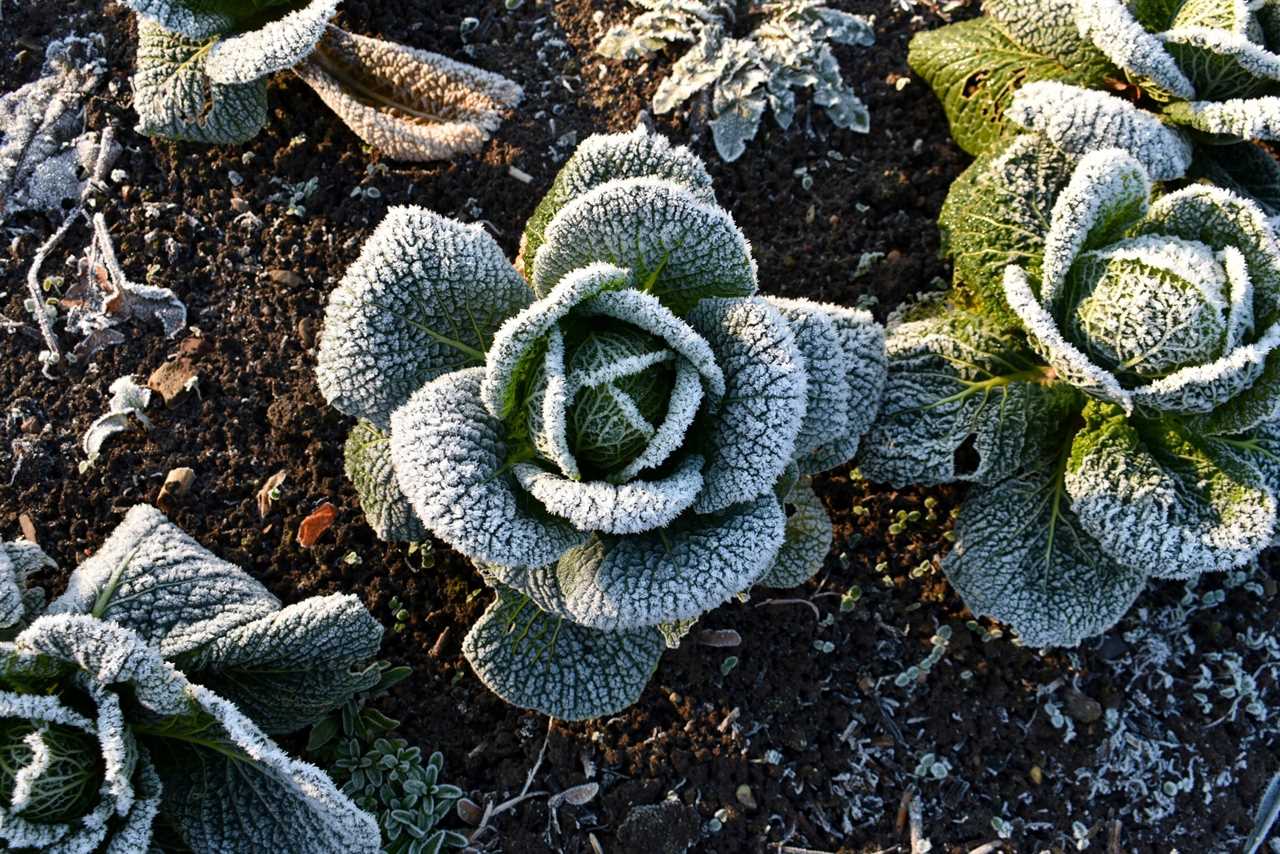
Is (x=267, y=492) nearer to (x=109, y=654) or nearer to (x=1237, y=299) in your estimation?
(x=109, y=654)

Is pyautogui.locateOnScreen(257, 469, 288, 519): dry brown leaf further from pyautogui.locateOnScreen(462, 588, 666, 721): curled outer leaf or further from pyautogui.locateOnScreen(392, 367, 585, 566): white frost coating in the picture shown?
pyautogui.locateOnScreen(392, 367, 585, 566): white frost coating

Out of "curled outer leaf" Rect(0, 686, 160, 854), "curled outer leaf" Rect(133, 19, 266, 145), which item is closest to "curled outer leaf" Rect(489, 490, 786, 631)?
"curled outer leaf" Rect(0, 686, 160, 854)

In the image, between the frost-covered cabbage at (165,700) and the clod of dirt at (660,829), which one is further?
the clod of dirt at (660,829)

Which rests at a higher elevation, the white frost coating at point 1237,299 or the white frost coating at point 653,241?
the white frost coating at point 653,241

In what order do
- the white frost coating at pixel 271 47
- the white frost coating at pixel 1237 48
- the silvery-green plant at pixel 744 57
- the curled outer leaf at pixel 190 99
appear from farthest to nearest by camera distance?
1. the silvery-green plant at pixel 744 57
2. the curled outer leaf at pixel 190 99
3. the white frost coating at pixel 271 47
4. the white frost coating at pixel 1237 48

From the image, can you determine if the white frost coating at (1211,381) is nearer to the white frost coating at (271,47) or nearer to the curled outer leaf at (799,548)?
the curled outer leaf at (799,548)

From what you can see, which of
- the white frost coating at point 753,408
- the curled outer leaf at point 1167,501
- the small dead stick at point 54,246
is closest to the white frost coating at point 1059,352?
the curled outer leaf at point 1167,501

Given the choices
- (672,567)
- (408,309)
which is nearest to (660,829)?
(672,567)
